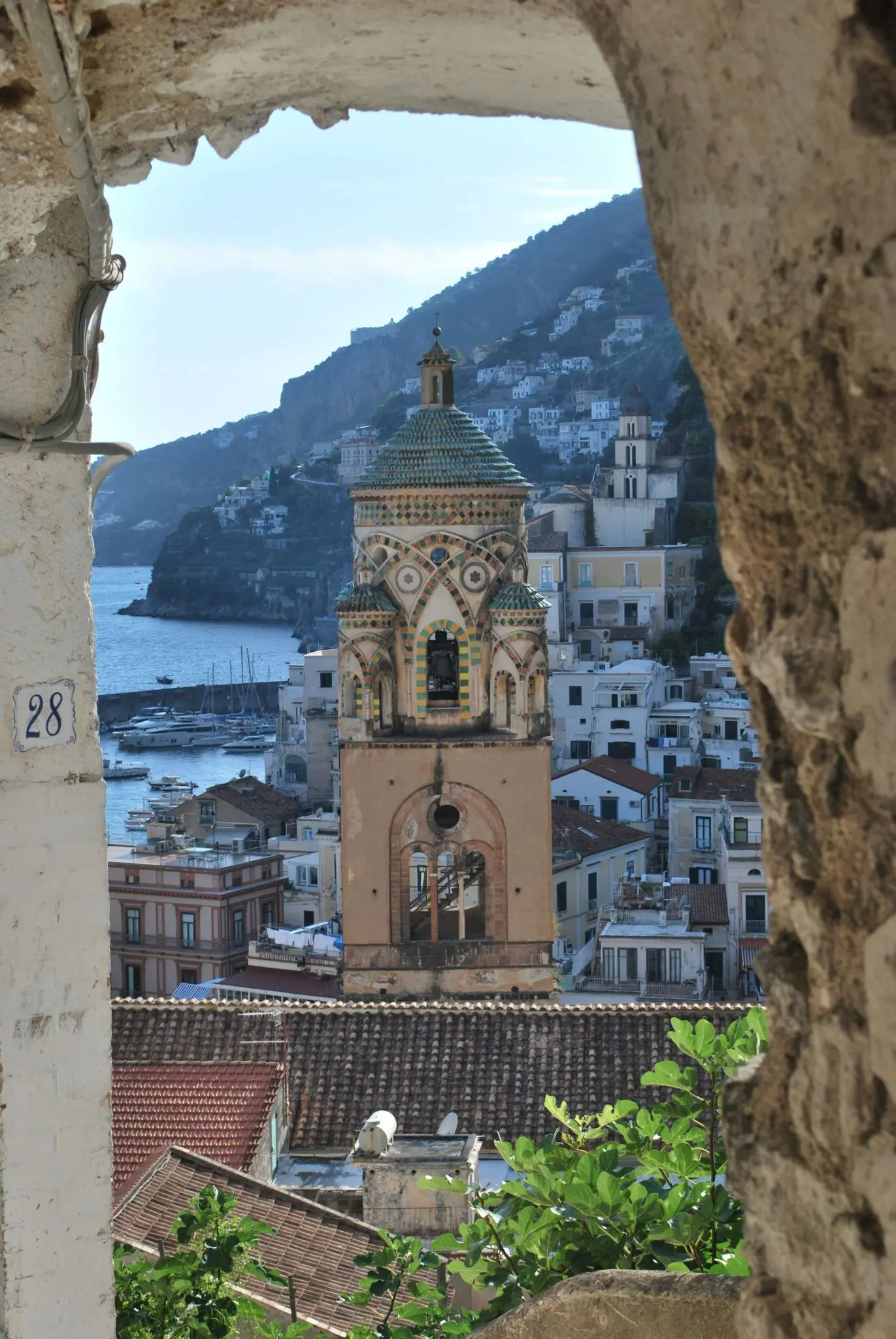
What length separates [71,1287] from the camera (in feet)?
9.04

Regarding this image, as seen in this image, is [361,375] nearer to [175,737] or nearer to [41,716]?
[175,737]

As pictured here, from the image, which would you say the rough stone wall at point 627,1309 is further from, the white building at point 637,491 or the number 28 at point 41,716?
the white building at point 637,491

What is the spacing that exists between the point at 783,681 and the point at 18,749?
167 cm

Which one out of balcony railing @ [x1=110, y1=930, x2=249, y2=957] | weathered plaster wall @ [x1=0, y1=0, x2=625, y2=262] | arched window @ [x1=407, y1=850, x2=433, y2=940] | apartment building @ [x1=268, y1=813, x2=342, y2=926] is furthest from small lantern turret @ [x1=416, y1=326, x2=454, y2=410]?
balcony railing @ [x1=110, y1=930, x2=249, y2=957]

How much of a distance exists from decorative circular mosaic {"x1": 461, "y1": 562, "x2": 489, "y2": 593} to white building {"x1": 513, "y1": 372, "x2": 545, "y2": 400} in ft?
288

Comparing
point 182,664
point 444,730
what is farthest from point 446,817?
point 182,664

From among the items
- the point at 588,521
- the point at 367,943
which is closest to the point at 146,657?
the point at 588,521

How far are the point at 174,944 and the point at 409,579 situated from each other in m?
15.8

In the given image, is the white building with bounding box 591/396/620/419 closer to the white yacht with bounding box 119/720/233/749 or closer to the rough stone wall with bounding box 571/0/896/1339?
the white yacht with bounding box 119/720/233/749

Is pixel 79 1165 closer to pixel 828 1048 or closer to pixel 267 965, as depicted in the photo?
pixel 828 1048

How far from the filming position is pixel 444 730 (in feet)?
51.8

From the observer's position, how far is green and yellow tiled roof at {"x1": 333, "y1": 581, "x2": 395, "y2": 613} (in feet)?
51.2

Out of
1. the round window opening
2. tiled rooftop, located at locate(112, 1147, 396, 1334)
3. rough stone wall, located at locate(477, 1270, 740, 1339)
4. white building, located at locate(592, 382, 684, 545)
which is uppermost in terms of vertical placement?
white building, located at locate(592, 382, 684, 545)

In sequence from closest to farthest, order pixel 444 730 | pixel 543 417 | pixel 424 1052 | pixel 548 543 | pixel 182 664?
pixel 424 1052 < pixel 444 730 < pixel 548 543 < pixel 543 417 < pixel 182 664
